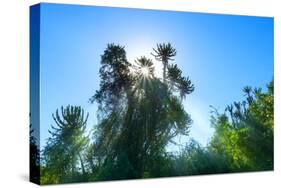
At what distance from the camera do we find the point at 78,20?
40.2 feet

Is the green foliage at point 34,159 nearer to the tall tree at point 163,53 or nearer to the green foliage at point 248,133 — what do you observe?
the tall tree at point 163,53

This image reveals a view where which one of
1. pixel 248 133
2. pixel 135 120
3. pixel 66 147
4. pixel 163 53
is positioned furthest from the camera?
pixel 248 133

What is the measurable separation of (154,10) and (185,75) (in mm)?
1339

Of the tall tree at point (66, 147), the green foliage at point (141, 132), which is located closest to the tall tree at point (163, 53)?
the green foliage at point (141, 132)

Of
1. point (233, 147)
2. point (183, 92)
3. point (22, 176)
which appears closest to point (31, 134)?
point (22, 176)

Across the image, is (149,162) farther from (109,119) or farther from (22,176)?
(22,176)

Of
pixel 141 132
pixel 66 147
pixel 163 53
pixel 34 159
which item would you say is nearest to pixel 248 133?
pixel 141 132

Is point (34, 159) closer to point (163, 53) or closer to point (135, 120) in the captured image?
point (135, 120)

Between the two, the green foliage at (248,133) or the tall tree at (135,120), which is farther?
the green foliage at (248,133)

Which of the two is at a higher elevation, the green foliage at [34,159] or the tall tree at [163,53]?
the tall tree at [163,53]

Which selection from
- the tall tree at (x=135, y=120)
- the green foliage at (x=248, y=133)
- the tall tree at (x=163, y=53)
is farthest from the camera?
the green foliage at (x=248, y=133)

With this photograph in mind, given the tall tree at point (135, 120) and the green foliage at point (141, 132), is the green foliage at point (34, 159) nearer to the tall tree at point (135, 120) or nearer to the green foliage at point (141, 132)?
the green foliage at point (141, 132)

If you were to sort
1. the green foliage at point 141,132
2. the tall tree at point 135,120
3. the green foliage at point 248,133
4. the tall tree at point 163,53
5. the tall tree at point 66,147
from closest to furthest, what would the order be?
the tall tree at point 66,147 < the green foliage at point 141,132 < the tall tree at point 135,120 < the tall tree at point 163,53 < the green foliage at point 248,133

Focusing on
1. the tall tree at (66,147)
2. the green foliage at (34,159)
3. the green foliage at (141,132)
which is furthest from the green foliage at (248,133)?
the green foliage at (34,159)
